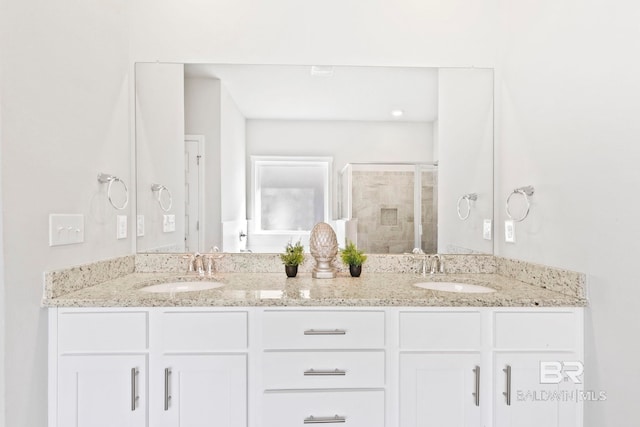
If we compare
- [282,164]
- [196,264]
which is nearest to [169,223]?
[196,264]

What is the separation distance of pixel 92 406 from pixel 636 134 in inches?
82.7

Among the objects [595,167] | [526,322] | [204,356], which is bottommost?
[204,356]

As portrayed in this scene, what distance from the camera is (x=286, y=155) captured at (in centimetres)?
213

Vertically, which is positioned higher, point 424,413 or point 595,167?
point 595,167

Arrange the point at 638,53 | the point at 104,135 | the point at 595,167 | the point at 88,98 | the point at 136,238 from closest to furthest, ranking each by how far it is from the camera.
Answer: the point at 638,53
the point at 595,167
the point at 88,98
the point at 104,135
the point at 136,238

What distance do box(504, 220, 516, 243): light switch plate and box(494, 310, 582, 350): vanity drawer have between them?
21.4 inches

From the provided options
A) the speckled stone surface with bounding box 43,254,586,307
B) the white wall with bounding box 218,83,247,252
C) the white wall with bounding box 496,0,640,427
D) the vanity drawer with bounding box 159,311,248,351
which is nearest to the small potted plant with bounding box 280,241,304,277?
the speckled stone surface with bounding box 43,254,586,307

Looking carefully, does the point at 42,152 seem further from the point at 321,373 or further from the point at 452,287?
the point at 452,287

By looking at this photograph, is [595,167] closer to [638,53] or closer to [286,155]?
[638,53]

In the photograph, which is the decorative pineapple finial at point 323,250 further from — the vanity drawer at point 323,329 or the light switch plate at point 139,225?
the light switch plate at point 139,225

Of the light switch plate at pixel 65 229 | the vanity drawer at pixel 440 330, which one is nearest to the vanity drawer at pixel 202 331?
the light switch plate at pixel 65 229

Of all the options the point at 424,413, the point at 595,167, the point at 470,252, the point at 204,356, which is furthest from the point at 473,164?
the point at 204,356

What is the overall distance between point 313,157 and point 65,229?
3.90 ft

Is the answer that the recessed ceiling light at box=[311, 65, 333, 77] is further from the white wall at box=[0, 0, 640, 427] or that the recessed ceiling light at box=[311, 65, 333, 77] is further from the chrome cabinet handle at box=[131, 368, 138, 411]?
the chrome cabinet handle at box=[131, 368, 138, 411]
